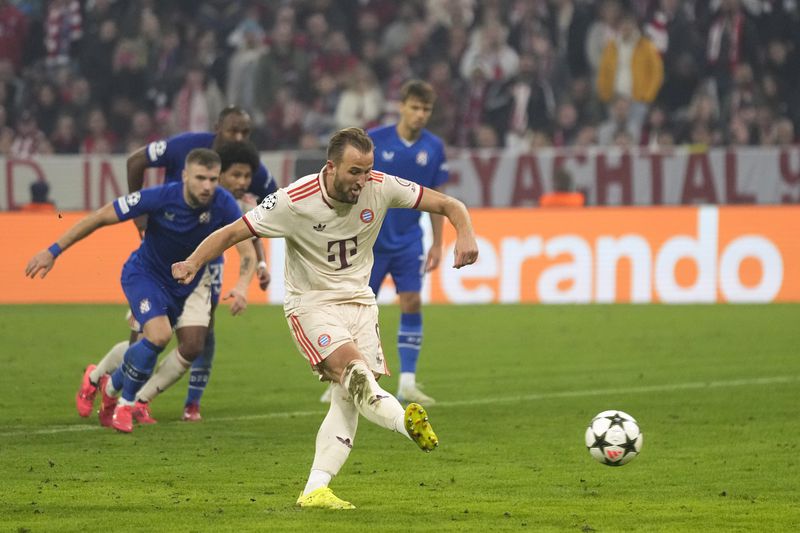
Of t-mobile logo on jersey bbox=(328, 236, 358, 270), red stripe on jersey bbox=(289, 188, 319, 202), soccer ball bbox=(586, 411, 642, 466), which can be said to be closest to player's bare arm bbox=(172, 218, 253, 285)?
red stripe on jersey bbox=(289, 188, 319, 202)

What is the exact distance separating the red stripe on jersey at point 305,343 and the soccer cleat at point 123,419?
7.91ft

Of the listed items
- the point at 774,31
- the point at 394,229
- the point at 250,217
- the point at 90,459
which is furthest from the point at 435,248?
the point at 774,31

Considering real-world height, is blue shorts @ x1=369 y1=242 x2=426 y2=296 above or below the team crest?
below

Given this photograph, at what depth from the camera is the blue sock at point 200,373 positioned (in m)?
9.50

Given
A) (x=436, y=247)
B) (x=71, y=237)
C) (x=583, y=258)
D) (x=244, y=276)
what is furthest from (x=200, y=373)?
(x=583, y=258)

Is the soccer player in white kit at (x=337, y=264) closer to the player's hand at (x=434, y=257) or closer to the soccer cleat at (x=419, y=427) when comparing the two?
the soccer cleat at (x=419, y=427)

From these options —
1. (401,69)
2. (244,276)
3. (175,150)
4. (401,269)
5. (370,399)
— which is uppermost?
(401,69)

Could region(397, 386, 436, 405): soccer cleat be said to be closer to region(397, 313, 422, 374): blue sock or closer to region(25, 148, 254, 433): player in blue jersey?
region(397, 313, 422, 374): blue sock

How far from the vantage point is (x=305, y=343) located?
6.60 meters

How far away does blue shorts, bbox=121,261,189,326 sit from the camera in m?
8.86

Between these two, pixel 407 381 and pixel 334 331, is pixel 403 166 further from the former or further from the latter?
pixel 334 331

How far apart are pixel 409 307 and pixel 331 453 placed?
4499 mm

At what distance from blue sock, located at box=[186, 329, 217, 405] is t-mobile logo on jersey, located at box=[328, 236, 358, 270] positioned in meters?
3.04

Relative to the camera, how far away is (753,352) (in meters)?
13.1
